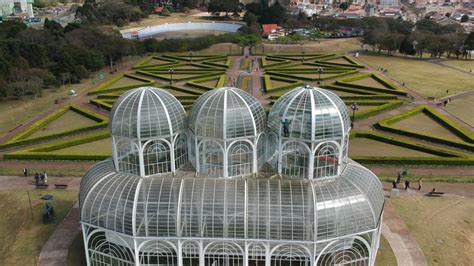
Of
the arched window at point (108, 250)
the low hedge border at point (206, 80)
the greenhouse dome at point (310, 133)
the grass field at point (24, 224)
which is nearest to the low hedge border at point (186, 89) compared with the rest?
the low hedge border at point (206, 80)

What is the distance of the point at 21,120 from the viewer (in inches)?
2928

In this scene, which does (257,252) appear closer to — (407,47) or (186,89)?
(186,89)

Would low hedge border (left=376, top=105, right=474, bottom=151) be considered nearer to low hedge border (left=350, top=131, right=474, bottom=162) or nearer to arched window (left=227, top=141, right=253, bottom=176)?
low hedge border (left=350, top=131, right=474, bottom=162)

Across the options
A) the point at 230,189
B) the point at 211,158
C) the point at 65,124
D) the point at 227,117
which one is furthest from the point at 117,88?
the point at 230,189

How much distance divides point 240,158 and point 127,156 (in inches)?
389

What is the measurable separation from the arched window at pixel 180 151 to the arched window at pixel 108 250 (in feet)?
26.9

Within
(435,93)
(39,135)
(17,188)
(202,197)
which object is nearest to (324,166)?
(202,197)

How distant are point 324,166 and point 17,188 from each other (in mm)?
38003

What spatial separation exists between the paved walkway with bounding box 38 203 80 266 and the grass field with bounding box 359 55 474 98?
7788cm

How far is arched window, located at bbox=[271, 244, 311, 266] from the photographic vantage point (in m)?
31.7

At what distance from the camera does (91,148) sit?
202 ft

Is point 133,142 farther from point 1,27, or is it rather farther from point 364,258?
point 1,27

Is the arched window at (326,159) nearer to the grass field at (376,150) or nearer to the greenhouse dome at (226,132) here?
the greenhouse dome at (226,132)

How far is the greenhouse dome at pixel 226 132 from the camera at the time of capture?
1331 inches
